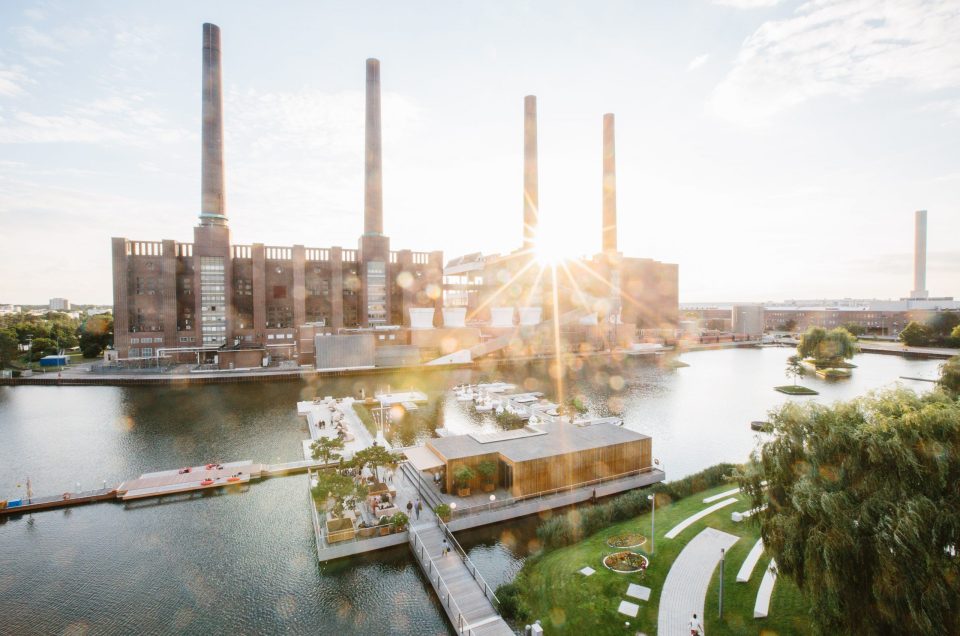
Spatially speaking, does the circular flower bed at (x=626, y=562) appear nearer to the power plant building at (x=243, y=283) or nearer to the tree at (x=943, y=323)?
the power plant building at (x=243, y=283)

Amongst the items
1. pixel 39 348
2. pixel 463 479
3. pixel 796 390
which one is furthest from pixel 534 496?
pixel 39 348

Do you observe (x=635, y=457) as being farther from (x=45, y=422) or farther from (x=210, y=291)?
(x=210, y=291)

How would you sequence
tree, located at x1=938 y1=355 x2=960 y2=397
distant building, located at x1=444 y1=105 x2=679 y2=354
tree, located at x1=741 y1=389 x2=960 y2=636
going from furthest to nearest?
1. distant building, located at x1=444 y1=105 x2=679 y2=354
2. tree, located at x1=938 y1=355 x2=960 y2=397
3. tree, located at x1=741 y1=389 x2=960 y2=636

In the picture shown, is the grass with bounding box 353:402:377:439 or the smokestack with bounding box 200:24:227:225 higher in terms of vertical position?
the smokestack with bounding box 200:24:227:225

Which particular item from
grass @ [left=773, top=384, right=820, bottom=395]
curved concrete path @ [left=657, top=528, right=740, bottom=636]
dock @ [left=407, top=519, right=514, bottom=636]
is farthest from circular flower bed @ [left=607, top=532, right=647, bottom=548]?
grass @ [left=773, top=384, right=820, bottom=395]

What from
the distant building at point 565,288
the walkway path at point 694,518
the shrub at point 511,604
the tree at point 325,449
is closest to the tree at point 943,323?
the distant building at point 565,288

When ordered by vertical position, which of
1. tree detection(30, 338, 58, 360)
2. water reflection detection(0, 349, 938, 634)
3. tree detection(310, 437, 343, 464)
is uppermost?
tree detection(30, 338, 58, 360)

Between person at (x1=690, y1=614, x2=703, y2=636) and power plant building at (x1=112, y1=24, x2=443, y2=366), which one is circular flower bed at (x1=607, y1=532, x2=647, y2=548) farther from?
power plant building at (x1=112, y1=24, x2=443, y2=366)
